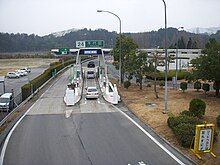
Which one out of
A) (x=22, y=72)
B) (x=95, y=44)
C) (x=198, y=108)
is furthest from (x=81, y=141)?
(x=22, y=72)

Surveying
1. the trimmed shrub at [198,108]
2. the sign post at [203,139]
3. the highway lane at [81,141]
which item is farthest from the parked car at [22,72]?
the sign post at [203,139]

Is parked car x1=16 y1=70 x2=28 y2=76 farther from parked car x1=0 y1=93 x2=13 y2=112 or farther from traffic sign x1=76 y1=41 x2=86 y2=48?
parked car x1=0 y1=93 x2=13 y2=112

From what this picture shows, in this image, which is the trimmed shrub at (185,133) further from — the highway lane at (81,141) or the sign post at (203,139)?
the highway lane at (81,141)

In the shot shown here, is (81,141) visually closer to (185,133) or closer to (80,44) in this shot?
(185,133)

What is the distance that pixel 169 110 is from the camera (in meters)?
20.5

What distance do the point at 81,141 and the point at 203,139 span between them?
594cm

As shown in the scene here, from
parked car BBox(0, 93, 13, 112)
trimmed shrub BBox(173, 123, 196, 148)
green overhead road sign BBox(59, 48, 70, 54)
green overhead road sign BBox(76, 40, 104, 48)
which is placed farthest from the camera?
green overhead road sign BBox(59, 48, 70, 54)

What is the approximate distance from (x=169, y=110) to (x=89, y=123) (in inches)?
242

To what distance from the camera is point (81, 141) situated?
14.3 m

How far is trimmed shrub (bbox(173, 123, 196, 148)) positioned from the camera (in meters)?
12.6

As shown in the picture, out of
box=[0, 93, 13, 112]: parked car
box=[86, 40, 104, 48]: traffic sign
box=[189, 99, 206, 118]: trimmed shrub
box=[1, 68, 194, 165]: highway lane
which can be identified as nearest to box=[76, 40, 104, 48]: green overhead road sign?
box=[86, 40, 104, 48]: traffic sign

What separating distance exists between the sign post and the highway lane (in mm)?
778

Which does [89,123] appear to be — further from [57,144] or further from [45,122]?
[57,144]

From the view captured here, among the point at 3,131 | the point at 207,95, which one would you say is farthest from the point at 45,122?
the point at 207,95
